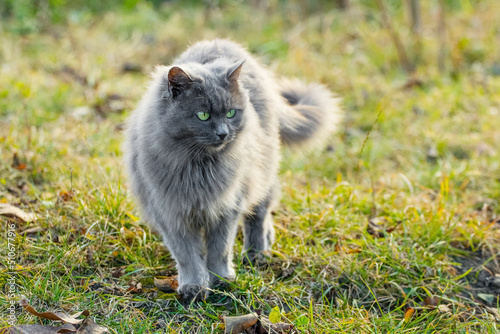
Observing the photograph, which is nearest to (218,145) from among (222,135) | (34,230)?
(222,135)

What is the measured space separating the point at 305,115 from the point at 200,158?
1.22 m

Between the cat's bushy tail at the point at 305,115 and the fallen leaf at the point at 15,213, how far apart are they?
1.76 meters

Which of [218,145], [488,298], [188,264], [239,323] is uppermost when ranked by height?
[218,145]

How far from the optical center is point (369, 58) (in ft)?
22.0

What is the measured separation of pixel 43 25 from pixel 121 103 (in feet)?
8.14

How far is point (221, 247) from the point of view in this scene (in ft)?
9.22

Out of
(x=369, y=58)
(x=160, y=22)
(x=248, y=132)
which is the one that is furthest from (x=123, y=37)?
(x=248, y=132)

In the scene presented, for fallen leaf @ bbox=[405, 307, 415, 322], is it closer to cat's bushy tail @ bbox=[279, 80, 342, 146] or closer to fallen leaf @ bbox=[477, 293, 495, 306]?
fallen leaf @ bbox=[477, 293, 495, 306]

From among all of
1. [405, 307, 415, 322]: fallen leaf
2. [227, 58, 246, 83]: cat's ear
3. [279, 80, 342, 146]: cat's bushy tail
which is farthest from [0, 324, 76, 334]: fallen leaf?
[279, 80, 342, 146]: cat's bushy tail

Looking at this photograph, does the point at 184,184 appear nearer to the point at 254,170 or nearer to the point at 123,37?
the point at 254,170

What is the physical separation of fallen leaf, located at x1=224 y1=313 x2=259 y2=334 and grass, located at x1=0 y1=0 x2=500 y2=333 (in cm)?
7

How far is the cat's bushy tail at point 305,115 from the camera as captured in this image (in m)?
3.46

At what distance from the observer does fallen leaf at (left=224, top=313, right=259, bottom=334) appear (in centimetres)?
240

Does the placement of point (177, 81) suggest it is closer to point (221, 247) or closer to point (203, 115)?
point (203, 115)
